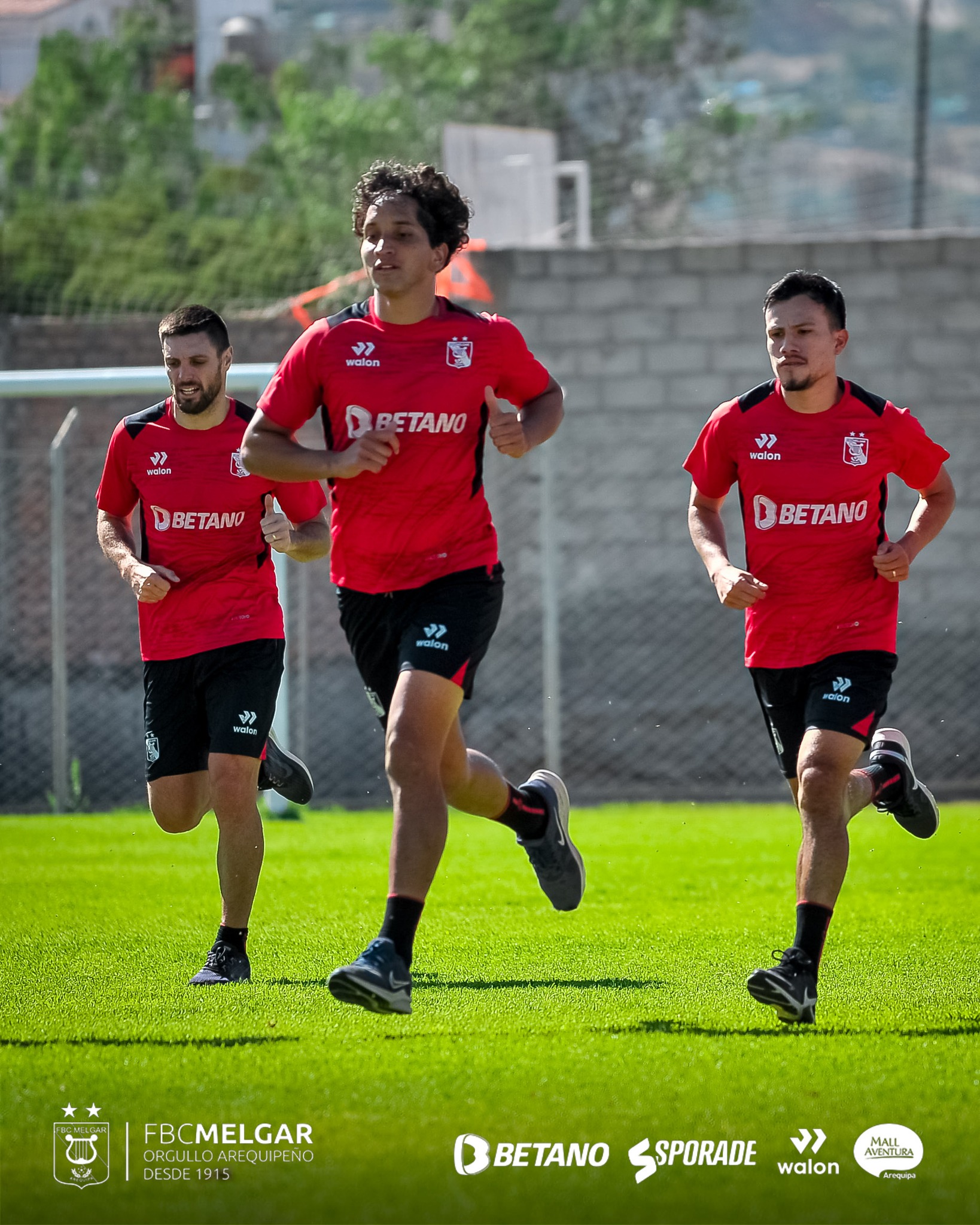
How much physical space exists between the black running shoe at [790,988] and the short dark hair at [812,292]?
200cm

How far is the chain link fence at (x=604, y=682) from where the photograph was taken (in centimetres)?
1278

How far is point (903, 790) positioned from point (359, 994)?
8.62 feet

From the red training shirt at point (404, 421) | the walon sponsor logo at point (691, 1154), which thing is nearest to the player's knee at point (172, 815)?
the red training shirt at point (404, 421)

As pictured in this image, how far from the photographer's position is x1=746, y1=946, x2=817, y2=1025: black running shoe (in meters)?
4.65

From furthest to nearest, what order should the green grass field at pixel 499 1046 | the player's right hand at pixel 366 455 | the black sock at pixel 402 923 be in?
1. the player's right hand at pixel 366 455
2. the black sock at pixel 402 923
3. the green grass field at pixel 499 1046

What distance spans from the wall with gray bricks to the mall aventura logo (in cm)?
904

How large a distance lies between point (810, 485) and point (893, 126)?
48.7 m

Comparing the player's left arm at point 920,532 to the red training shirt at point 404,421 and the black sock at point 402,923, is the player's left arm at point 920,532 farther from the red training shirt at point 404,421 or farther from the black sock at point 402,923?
the black sock at point 402,923

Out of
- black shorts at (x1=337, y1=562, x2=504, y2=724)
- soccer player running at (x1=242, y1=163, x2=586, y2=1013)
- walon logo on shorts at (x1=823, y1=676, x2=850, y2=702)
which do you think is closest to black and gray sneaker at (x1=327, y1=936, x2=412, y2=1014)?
soccer player running at (x1=242, y1=163, x2=586, y2=1013)

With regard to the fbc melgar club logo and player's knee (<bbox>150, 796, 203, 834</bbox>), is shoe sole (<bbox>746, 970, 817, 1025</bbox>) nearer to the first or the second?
the fbc melgar club logo

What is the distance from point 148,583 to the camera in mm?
5613

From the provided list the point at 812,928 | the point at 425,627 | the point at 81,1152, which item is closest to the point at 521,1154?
the point at 81,1152

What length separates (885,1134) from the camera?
366cm

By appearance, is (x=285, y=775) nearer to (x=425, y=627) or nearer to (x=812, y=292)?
(x=425, y=627)
